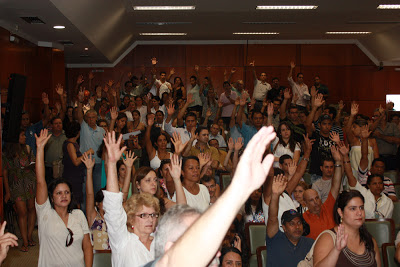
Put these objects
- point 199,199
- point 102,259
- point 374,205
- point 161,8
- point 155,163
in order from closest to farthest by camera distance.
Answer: point 102,259 < point 199,199 < point 374,205 < point 155,163 < point 161,8

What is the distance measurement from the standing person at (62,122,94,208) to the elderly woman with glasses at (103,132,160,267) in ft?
10.4

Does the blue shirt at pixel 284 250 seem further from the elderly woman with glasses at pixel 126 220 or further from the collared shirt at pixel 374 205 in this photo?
the collared shirt at pixel 374 205

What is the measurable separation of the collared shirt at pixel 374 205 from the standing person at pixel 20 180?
4.03 metres

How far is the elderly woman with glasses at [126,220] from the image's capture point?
2.75m

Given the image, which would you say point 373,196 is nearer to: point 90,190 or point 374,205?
point 374,205

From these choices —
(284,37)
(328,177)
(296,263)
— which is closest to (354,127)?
(328,177)

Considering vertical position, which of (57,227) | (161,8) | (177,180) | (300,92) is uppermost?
(161,8)

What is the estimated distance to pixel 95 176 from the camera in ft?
20.9

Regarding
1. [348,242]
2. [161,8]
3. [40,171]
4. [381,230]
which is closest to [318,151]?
[381,230]

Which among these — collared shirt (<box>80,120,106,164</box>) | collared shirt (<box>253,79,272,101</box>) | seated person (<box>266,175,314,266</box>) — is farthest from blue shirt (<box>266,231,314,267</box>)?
collared shirt (<box>253,79,272,101</box>)

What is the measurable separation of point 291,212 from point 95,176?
10.3ft

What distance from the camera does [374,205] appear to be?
17.3 feet

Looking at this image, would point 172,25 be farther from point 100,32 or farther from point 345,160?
point 345,160

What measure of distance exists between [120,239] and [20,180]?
385 centimetres
